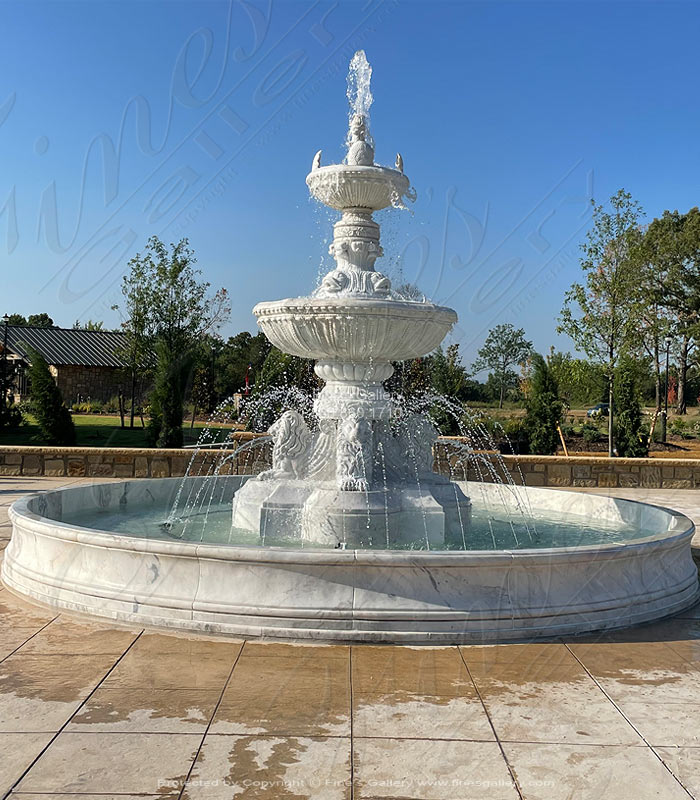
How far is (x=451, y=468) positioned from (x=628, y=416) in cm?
921

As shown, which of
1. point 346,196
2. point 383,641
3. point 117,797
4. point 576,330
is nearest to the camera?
point 117,797

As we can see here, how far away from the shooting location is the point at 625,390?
21.5 metres

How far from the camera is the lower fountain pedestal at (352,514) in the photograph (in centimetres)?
743

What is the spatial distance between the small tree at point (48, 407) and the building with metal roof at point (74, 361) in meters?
18.4

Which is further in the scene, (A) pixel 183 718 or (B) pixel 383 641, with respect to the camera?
(B) pixel 383 641

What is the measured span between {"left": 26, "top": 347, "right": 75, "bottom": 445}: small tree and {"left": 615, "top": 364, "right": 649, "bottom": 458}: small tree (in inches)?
565

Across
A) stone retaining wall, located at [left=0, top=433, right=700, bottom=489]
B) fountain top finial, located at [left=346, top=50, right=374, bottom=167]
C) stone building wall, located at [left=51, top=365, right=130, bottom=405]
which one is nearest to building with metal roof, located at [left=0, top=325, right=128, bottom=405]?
stone building wall, located at [left=51, top=365, right=130, bottom=405]

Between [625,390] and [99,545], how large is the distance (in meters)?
18.3

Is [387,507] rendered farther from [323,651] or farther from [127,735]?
[127,735]

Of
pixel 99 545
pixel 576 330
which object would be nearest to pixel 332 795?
pixel 99 545

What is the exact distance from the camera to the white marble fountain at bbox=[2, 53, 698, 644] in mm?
5254

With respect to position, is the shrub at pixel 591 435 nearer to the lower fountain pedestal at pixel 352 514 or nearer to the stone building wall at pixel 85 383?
the lower fountain pedestal at pixel 352 514

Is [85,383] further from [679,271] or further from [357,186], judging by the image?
[357,186]

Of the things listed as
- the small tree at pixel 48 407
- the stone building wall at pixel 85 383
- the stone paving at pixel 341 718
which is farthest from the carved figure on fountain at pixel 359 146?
the stone building wall at pixel 85 383
